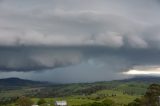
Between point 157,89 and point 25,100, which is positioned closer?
point 157,89

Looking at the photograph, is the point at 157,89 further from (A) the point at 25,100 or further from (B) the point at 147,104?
(A) the point at 25,100

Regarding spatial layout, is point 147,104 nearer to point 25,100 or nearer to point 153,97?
point 153,97

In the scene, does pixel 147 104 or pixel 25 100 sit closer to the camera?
pixel 147 104

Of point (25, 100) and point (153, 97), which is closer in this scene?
point (153, 97)

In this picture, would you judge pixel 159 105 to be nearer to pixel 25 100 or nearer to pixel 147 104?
pixel 147 104

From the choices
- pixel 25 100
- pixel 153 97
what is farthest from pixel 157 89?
pixel 25 100

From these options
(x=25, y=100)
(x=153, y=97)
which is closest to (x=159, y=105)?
(x=153, y=97)
